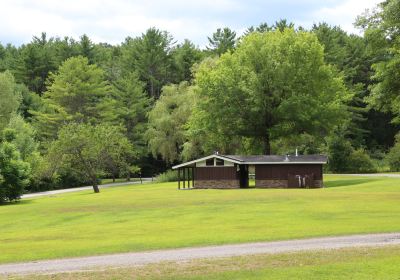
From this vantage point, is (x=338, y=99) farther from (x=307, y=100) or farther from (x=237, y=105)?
(x=237, y=105)

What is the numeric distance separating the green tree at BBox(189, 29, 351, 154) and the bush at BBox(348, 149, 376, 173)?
10.5 meters

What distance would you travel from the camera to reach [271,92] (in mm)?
61625

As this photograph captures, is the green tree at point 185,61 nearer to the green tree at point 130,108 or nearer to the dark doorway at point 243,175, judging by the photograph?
the green tree at point 130,108

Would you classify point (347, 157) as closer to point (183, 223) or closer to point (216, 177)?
point (216, 177)

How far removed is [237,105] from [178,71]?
39.3m

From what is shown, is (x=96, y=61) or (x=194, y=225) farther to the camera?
(x=96, y=61)

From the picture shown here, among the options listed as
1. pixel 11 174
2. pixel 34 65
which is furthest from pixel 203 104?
pixel 34 65

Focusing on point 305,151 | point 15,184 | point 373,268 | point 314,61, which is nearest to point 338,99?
point 314,61

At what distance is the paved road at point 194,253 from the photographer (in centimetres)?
1561

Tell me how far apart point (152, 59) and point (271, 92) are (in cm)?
4344

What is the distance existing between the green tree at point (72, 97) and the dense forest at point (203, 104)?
192 millimetres

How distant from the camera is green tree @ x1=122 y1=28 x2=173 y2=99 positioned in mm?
100250

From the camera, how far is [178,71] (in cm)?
10044

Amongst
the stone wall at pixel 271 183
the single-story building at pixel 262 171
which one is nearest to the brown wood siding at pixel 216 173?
the single-story building at pixel 262 171
